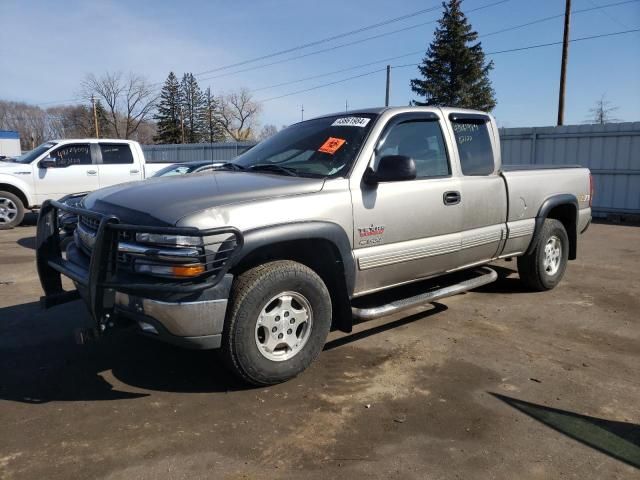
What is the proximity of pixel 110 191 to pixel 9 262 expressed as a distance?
5.02m

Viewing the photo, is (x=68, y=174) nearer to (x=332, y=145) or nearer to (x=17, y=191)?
(x=17, y=191)

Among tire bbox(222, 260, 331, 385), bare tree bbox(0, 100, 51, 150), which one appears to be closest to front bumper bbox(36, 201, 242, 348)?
tire bbox(222, 260, 331, 385)

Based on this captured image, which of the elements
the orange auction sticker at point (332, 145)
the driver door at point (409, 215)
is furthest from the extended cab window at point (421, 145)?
the orange auction sticker at point (332, 145)

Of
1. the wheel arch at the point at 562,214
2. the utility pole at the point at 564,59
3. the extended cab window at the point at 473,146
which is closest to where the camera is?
the extended cab window at the point at 473,146

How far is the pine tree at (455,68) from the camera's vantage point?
39781mm

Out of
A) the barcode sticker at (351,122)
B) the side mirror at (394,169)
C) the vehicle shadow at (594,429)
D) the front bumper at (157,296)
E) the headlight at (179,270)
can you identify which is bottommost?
the vehicle shadow at (594,429)

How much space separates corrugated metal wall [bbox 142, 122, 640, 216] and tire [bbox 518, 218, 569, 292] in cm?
832

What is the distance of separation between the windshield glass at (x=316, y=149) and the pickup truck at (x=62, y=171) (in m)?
8.28

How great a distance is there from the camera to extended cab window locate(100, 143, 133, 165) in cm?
1205

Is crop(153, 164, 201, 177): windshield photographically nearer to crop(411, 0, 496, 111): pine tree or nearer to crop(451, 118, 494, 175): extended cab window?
crop(451, 118, 494, 175): extended cab window

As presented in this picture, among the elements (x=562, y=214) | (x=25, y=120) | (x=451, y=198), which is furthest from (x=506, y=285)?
(x=25, y=120)

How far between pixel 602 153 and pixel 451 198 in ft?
35.6

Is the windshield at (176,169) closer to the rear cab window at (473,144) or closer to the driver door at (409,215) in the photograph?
the rear cab window at (473,144)

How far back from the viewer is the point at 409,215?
4102 millimetres
